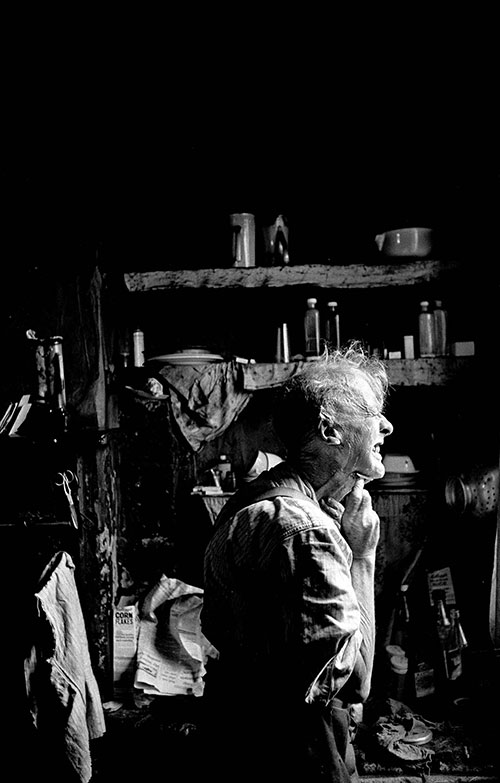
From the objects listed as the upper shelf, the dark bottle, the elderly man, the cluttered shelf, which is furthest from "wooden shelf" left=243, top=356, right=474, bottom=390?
the elderly man

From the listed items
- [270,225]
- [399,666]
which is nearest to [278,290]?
[270,225]

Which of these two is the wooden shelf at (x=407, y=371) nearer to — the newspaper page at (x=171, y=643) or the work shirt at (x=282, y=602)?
the newspaper page at (x=171, y=643)

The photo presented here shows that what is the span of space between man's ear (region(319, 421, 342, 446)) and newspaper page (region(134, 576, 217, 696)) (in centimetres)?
177

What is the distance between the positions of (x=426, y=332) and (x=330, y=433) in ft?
5.64

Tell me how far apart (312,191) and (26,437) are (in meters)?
2.10

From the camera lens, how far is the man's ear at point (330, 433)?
5.62 ft

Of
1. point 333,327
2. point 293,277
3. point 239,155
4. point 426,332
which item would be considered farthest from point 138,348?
point 426,332

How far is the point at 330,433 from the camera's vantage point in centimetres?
172

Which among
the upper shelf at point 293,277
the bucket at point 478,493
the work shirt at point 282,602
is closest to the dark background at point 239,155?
the upper shelf at point 293,277

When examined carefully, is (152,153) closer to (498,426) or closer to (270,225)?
(270,225)

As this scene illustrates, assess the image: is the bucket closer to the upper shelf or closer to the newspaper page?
the upper shelf

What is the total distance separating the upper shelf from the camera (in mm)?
3123

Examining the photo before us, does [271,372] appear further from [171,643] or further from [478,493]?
[171,643]

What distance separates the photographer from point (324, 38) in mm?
2502
